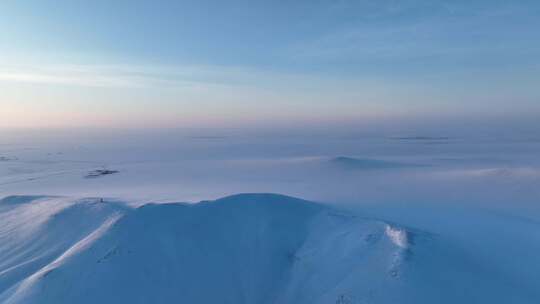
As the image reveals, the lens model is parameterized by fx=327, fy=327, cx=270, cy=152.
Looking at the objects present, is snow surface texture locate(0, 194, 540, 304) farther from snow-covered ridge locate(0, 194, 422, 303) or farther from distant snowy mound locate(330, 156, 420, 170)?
distant snowy mound locate(330, 156, 420, 170)

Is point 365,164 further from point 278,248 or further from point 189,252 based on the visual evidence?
point 189,252

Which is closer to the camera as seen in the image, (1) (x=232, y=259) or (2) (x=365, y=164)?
(1) (x=232, y=259)

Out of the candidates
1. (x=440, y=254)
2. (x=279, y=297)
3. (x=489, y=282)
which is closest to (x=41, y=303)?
(x=279, y=297)

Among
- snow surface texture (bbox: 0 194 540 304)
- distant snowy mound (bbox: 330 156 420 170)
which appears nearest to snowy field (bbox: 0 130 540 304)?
snow surface texture (bbox: 0 194 540 304)

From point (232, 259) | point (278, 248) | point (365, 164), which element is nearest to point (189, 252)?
point (232, 259)

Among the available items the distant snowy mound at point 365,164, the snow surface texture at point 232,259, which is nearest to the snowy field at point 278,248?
the snow surface texture at point 232,259

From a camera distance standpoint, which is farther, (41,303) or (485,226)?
(485,226)

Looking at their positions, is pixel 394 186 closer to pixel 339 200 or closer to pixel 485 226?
pixel 339 200

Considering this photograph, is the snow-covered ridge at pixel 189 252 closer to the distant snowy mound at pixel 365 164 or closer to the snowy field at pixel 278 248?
the snowy field at pixel 278 248
